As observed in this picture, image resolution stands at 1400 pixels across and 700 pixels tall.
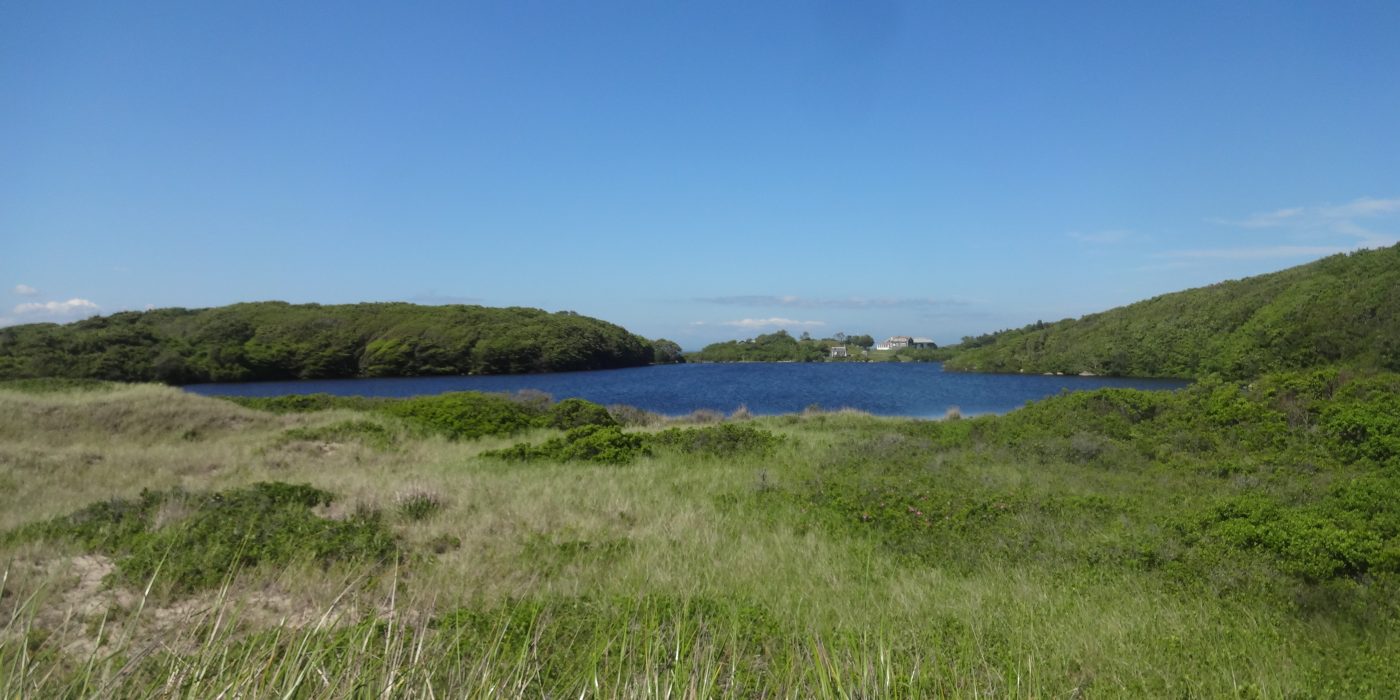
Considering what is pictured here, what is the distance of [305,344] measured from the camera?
261 feet

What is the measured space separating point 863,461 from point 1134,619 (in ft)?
26.6

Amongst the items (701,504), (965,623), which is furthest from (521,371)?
(965,623)

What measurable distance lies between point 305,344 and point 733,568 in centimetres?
8502

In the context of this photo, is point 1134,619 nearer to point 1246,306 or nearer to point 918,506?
point 918,506

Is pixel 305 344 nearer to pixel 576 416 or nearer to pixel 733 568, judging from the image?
pixel 576 416

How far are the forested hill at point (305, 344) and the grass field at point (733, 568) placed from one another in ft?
199

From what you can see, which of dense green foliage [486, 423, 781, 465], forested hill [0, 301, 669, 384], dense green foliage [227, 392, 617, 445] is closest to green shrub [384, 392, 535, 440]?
dense green foliage [227, 392, 617, 445]

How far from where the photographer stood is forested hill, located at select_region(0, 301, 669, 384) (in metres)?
61.9

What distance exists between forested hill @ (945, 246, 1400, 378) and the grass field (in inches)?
1633

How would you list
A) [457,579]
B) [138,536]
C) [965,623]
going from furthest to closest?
[138,536], [457,579], [965,623]

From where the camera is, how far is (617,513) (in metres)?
9.30

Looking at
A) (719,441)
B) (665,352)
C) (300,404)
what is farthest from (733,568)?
(665,352)

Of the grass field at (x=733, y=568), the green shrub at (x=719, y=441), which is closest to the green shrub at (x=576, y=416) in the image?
the green shrub at (x=719, y=441)

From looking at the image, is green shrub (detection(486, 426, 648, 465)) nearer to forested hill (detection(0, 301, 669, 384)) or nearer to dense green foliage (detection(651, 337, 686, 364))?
forested hill (detection(0, 301, 669, 384))
